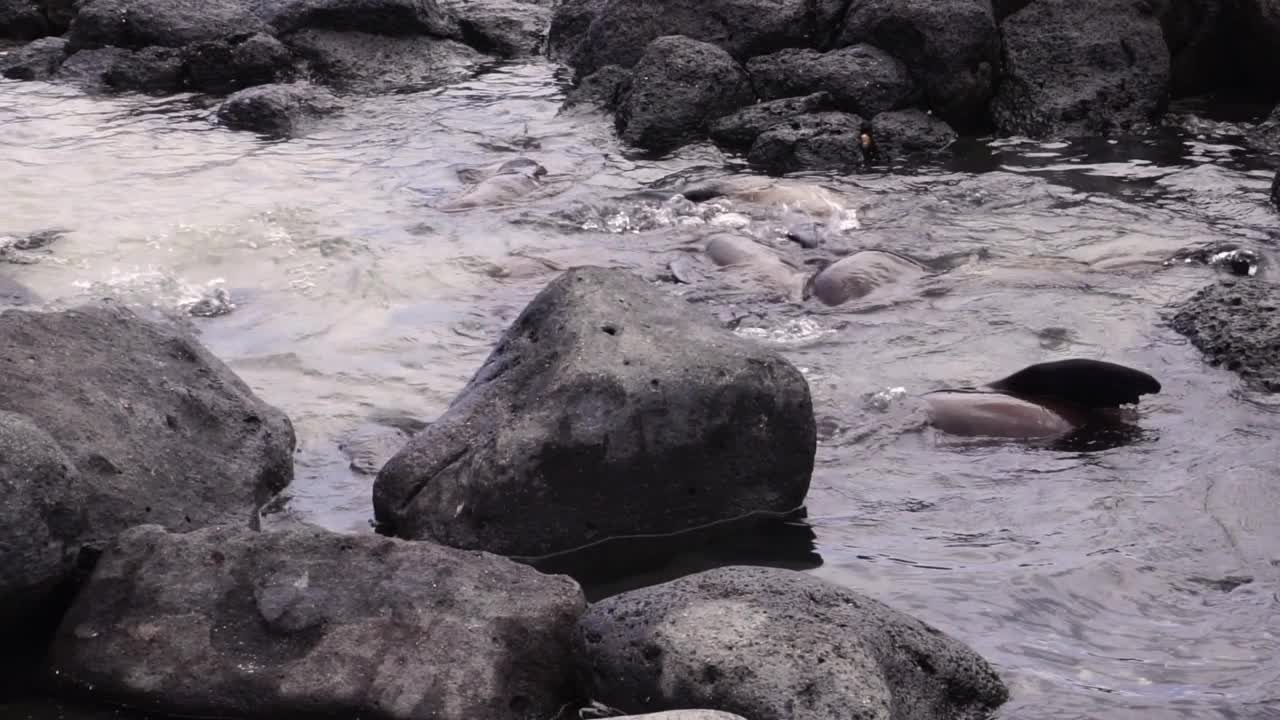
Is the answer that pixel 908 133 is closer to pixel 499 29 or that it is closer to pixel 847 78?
pixel 847 78

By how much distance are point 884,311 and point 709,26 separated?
212 inches

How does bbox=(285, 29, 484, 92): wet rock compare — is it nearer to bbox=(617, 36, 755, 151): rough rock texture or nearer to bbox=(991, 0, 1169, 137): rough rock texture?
bbox=(617, 36, 755, 151): rough rock texture

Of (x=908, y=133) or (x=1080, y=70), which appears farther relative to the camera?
(x=1080, y=70)

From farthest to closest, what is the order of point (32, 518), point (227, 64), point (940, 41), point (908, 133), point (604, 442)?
point (227, 64) → point (940, 41) → point (908, 133) → point (604, 442) → point (32, 518)

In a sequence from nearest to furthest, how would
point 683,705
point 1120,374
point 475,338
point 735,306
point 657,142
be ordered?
1. point 683,705
2. point 1120,374
3. point 475,338
4. point 735,306
5. point 657,142

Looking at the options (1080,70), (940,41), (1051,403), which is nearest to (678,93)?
(940,41)

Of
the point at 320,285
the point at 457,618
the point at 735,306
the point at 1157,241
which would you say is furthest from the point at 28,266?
the point at 1157,241

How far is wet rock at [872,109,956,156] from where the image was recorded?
34.1ft

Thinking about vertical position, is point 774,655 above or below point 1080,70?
below

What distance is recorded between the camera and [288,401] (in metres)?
5.84

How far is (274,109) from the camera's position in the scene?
11.2 meters

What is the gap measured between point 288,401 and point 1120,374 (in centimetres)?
345

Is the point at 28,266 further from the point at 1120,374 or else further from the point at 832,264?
the point at 1120,374

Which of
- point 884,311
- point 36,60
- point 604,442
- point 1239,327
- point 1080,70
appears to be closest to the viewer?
point 604,442
